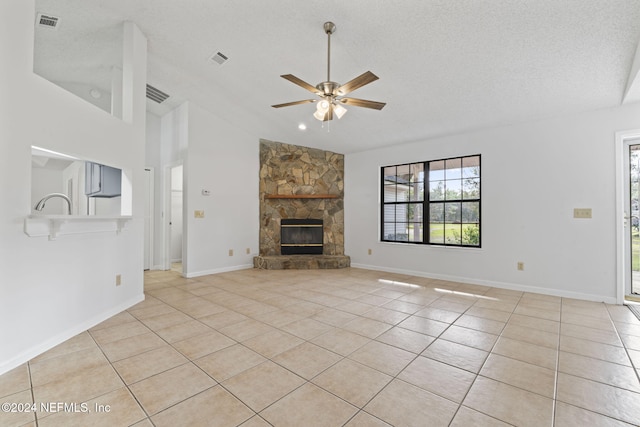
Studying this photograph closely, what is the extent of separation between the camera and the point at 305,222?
19.6ft

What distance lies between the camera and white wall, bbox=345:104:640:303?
138 inches

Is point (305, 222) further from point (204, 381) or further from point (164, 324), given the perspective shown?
point (204, 381)

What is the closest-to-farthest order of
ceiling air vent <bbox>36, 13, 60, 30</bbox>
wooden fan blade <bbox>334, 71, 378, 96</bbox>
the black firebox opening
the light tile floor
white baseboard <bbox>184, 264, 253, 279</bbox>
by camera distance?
the light tile floor → wooden fan blade <bbox>334, 71, 378, 96</bbox> → ceiling air vent <bbox>36, 13, 60, 30</bbox> → white baseboard <bbox>184, 264, 253, 279</bbox> → the black firebox opening

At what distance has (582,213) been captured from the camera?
11.9 ft

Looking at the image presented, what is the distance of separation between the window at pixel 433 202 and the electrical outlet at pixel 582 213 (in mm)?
1152

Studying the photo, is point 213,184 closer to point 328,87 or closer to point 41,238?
point 41,238

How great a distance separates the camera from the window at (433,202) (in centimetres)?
463

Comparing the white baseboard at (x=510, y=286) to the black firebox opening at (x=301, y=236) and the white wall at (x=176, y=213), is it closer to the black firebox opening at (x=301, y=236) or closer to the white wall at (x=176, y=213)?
the black firebox opening at (x=301, y=236)

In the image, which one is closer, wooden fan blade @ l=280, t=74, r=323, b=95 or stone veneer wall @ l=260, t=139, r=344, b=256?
wooden fan blade @ l=280, t=74, r=323, b=95

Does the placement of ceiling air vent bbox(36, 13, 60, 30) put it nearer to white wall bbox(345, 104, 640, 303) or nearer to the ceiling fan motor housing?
the ceiling fan motor housing

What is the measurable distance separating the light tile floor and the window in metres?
1.59

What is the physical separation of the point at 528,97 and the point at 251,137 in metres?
4.48

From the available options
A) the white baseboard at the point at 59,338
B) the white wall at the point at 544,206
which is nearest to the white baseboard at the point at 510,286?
the white wall at the point at 544,206

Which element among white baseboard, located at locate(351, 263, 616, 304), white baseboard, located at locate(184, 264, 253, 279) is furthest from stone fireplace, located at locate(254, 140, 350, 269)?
white baseboard, located at locate(351, 263, 616, 304)
